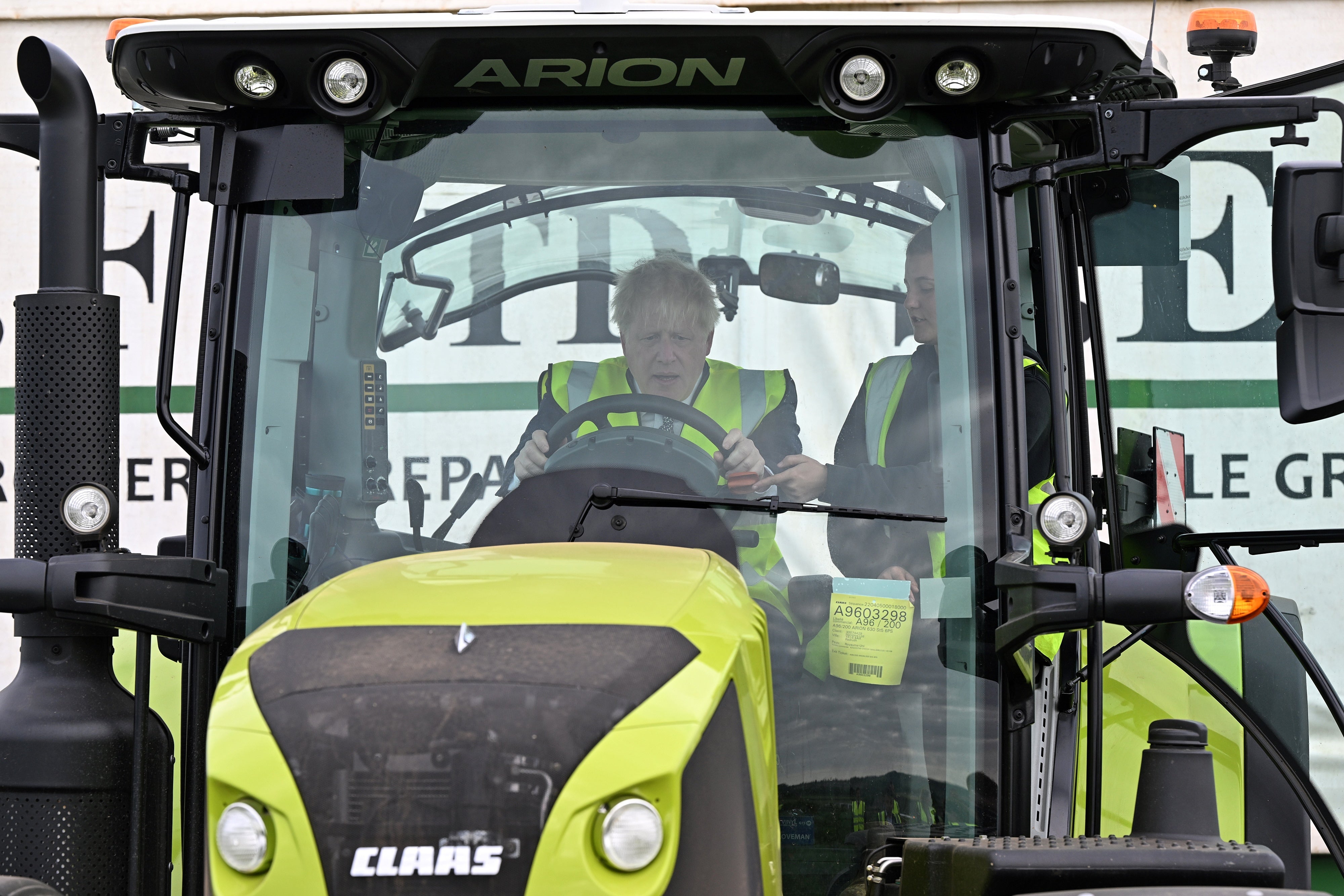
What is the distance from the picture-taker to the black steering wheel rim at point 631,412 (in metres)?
2.44

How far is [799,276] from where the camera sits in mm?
2480

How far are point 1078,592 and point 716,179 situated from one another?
95cm

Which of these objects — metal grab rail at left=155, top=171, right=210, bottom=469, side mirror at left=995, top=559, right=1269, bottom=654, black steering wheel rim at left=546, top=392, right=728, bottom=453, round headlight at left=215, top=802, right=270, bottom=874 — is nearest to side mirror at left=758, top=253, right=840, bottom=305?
black steering wheel rim at left=546, top=392, right=728, bottom=453

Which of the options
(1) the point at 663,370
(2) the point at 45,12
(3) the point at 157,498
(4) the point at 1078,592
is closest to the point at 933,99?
(1) the point at 663,370

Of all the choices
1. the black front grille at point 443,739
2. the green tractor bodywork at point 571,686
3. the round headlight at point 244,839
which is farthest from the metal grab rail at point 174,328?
the round headlight at point 244,839

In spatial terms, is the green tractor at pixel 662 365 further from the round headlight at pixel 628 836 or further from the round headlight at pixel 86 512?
the round headlight at pixel 628 836

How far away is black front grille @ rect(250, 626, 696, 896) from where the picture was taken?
5.08 ft

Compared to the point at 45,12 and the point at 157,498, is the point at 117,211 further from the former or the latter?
the point at 157,498

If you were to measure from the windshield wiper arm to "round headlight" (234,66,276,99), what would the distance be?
890 millimetres

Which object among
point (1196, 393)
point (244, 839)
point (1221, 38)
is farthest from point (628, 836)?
point (1196, 393)

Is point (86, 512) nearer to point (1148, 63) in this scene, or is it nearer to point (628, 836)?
point (628, 836)

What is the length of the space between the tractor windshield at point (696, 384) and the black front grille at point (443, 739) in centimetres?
66

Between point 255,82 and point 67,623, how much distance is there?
0.98 meters

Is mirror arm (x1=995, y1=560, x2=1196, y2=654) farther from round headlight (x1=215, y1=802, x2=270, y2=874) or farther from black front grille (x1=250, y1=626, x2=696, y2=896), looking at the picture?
round headlight (x1=215, y1=802, x2=270, y2=874)
